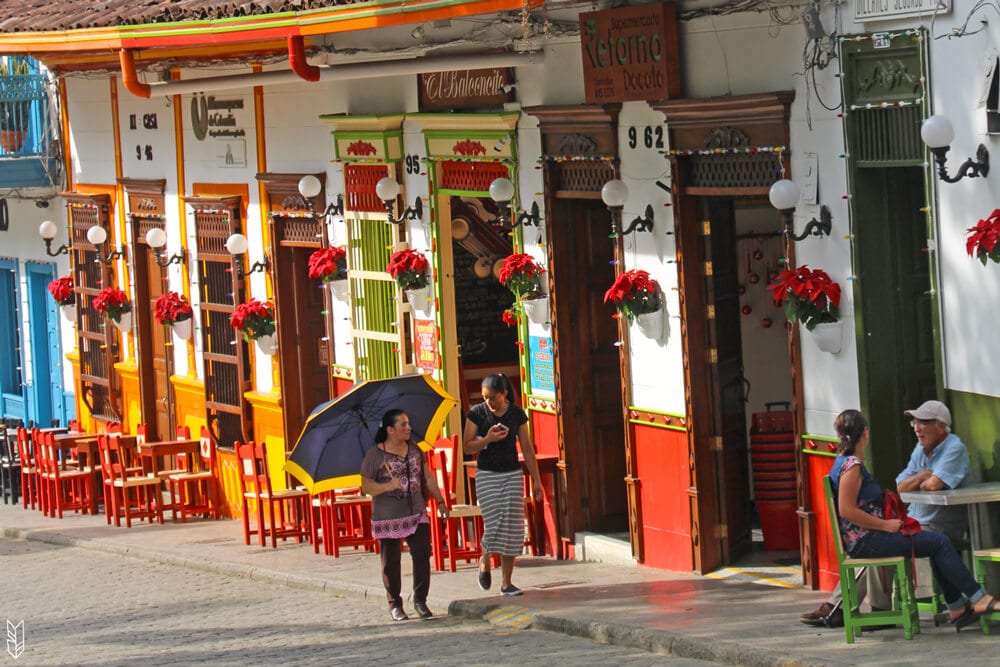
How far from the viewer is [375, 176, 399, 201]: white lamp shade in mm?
16703

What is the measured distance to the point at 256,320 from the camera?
18672 mm

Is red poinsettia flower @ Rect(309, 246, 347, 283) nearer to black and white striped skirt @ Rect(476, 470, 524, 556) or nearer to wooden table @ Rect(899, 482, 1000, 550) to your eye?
black and white striped skirt @ Rect(476, 470, 524, 556)

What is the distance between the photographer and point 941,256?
1139 centimetres

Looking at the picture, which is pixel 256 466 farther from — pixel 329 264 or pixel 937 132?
pixel 937 132

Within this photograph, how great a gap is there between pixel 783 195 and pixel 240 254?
8.32 meters

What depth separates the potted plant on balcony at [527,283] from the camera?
1505cm

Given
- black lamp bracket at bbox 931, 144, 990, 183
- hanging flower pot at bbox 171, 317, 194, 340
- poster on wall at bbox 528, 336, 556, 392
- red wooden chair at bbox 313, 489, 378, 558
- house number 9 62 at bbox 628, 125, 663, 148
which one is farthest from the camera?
hanging flower pot at bbox 171, 317, 194, 340

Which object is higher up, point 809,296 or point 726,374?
point 809,296

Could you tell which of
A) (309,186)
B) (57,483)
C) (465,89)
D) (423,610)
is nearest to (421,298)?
(309,186)

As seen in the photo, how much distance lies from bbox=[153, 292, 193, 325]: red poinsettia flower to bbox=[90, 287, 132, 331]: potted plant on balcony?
1.23 metres

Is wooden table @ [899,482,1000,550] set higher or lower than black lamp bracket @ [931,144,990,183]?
lower

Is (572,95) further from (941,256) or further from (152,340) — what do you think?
(152,340)

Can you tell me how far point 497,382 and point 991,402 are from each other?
3759 mm

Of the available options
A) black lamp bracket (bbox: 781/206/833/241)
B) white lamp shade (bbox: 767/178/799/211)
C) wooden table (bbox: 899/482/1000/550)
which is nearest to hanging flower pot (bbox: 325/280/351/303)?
black lamp bracket (bbox: 781/206/833/241)
